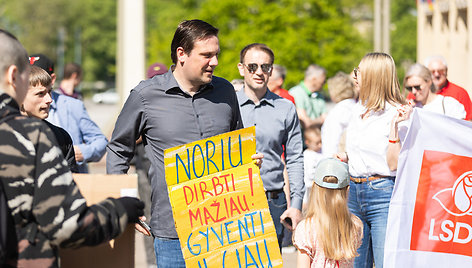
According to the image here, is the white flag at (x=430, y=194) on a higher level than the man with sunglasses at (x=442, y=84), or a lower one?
lower

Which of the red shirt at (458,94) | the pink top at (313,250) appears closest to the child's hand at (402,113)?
the pink top at (313,250)

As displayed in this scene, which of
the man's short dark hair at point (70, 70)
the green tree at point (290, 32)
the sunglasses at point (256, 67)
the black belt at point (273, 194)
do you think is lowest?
the black belt at point (273, 194)

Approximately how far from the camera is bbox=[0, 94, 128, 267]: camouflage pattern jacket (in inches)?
119

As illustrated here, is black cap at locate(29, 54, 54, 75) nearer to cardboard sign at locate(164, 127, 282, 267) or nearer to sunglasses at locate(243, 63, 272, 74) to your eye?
sunglasses at locate(243, 63, 272, 74)

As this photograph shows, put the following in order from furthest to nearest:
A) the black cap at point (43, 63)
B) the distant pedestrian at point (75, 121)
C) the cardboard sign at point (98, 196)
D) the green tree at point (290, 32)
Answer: the green tree at point (290, 32) < the distant pedestrian at point (75, 121) < the black cap at point (43, 63) < the cardboard sign at point (98, 196)

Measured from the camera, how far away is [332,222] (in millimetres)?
4906

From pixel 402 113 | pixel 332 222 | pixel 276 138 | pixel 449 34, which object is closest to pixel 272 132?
pixel 276 138

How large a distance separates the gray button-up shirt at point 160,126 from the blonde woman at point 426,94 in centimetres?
285

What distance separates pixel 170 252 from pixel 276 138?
5.11 ft

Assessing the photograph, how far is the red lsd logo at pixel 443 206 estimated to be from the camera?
5129 mm

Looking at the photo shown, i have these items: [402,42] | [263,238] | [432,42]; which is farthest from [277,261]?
[402,42]

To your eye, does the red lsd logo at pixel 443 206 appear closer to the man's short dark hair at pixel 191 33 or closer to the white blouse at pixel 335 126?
the white blouse at pixel 335 126

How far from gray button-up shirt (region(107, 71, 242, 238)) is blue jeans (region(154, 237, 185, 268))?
4 cm

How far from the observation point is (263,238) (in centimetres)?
471
